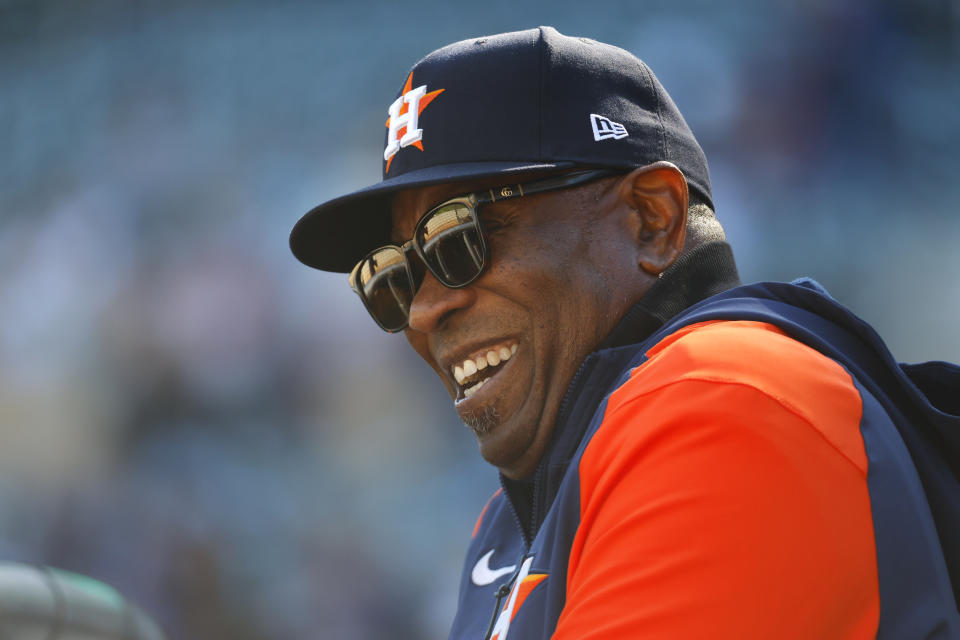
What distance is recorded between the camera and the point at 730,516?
35.6 inches

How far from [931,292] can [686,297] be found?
205 inches

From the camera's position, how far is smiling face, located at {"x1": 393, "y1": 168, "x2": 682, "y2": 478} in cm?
160

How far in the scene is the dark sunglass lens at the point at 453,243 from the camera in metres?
1.61

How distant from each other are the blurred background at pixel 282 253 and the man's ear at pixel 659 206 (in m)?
4.83

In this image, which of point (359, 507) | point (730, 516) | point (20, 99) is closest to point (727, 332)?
point (730, 516)

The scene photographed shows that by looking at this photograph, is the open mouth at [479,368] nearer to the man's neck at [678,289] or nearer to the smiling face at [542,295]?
the smiling face at [542,295]

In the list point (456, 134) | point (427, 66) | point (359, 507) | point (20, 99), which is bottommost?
point (359, 507)

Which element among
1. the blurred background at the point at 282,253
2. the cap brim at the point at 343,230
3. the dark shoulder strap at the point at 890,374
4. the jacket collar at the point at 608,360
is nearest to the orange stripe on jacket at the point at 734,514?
the dark shoulder strap at the point at 890,374

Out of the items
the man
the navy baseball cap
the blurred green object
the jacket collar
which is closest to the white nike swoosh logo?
the man

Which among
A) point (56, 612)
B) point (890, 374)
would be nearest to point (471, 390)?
point (890, 374)

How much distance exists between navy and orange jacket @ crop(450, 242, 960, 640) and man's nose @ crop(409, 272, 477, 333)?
55cm

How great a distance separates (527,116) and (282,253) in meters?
5.70

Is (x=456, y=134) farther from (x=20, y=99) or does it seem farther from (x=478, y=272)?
(x=20, y=99)

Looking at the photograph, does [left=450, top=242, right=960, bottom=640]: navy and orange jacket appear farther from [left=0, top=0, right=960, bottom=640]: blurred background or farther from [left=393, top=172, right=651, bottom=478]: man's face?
[left=0, top=0, right=960, bottom=640]: blurred background
